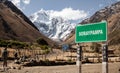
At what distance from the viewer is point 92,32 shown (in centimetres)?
1300

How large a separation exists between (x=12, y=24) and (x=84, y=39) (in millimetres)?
176973

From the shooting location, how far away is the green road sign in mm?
12516

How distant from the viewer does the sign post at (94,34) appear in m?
12.3

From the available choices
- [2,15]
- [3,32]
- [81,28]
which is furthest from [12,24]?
[81,28]

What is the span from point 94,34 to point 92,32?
17 cm

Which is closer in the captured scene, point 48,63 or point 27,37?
point 48,63

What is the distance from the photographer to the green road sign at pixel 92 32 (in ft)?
41.1

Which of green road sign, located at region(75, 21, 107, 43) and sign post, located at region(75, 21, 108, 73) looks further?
green road sign, located at region(75, 21, 107, 43)

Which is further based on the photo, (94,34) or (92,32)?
(92,32)

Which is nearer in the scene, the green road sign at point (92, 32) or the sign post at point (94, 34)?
the sign post at point (94, 34)

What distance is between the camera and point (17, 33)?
177m

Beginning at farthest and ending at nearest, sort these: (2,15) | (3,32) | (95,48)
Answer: (2,15)
(3,32)
(95,48)

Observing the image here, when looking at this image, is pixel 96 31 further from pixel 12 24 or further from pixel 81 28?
pixel 12 24

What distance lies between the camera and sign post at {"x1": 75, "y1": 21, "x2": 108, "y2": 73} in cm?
1227
